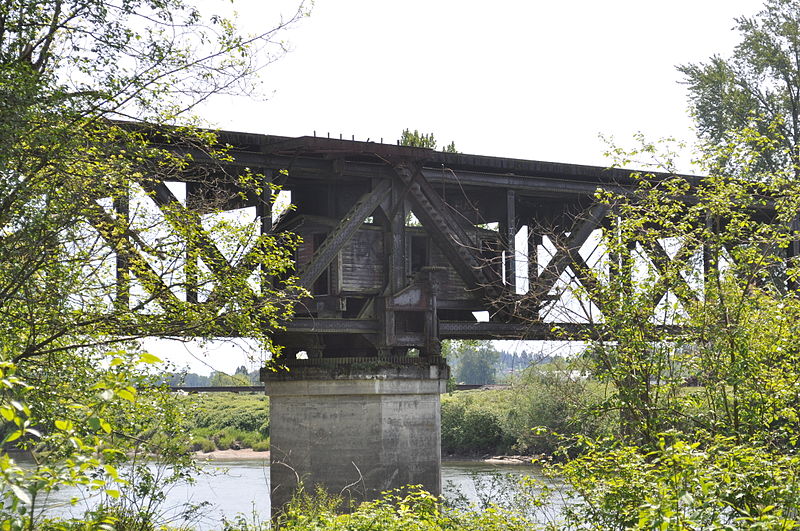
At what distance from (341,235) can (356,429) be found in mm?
4198

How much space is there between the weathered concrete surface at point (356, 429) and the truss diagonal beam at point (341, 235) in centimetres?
256

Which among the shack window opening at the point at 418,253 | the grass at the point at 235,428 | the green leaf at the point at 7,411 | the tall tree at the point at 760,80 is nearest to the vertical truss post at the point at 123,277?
the green leaf at the point at 7,411

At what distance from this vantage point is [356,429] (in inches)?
738

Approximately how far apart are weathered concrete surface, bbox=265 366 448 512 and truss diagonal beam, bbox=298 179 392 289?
256cm

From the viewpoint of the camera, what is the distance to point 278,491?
775 inches

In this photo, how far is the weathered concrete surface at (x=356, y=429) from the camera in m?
18.6

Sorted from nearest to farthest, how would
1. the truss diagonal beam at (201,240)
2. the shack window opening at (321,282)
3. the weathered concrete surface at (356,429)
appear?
the truss diagonal beam at (201,240) → the weathered concrete surface at (356,429) → the shack window opening at (321,282)

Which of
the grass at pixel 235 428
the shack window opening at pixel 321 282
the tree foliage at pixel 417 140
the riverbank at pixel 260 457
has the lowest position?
the riverbank at pixel 260 457

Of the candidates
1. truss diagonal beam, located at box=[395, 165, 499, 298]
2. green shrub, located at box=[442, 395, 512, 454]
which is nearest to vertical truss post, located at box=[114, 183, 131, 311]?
truss diagonal beam, located at box=[395, 165, 499, 298]

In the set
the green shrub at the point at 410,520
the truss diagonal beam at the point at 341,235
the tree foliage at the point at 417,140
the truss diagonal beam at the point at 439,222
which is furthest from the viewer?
the tree foliage at the point at 417,140

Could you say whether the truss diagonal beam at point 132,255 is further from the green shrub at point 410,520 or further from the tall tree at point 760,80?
the tall tree at point 760,80

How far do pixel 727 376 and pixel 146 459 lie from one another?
6.90 m

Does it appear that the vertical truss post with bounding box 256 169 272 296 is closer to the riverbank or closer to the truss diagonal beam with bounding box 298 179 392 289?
the truss diagonal beam with bounding box 298 179 392 289

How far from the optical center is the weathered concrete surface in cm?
1856
